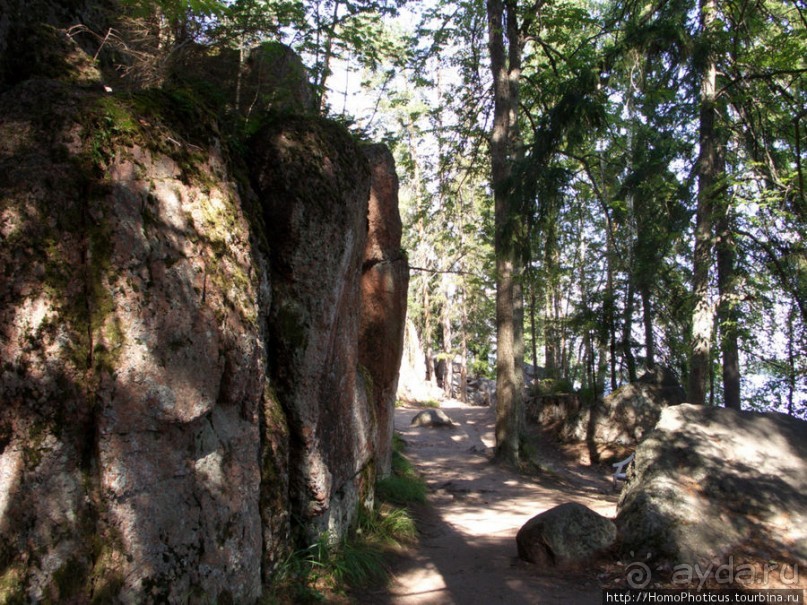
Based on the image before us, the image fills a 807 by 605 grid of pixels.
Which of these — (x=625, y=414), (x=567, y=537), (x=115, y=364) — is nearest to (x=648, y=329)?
(x=625, y=414)

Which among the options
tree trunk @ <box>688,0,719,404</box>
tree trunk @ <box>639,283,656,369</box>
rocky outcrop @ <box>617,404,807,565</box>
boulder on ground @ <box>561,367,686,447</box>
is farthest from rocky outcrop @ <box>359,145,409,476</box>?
tree trunk @ <box>639,283,656,369</box>

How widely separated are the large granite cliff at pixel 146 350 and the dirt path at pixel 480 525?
5.12ft

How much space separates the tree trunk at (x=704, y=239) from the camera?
12000 mm

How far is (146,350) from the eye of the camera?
3475 mm

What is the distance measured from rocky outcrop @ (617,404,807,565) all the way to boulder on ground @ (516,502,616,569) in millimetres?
248

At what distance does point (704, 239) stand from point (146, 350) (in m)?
12.1

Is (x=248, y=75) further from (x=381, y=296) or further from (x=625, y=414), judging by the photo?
(x=625, y=414)

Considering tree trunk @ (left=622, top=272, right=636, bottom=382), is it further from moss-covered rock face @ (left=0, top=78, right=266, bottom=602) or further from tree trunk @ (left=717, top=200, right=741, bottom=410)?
moss-covered rock face @ (left=0, top=78, right=266, bottom=602)

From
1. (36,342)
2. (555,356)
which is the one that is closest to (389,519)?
(36,342)

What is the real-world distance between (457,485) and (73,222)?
906 cm

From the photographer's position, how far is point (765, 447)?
252 inches

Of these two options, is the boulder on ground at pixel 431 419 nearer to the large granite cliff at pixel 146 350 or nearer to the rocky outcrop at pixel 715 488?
the rocky outcrop at pixel 715 488

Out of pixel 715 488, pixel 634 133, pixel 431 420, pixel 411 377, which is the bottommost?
pixel 431 420

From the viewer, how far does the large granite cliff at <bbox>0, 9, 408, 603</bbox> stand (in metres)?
3.06
